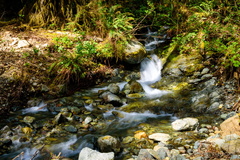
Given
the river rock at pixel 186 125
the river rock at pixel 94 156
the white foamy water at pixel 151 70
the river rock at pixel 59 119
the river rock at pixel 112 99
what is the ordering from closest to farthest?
the river rock at pixel 94 156 < the river rock at pixel 186 125 < the river rock at pixel 59 119 < the river rock at pixel 112 99 < the white foamy water at pixel 151 70

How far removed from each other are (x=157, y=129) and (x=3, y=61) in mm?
4421

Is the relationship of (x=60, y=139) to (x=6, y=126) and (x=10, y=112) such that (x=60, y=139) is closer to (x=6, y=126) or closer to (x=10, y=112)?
(x=6, y=126)

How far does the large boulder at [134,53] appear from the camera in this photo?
6789 millimetres

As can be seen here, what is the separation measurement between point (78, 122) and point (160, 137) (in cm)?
174

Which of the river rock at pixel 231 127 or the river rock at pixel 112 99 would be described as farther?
the river rock at pixel 112 99

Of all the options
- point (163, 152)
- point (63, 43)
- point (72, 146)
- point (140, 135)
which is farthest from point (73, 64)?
point (163, 152)

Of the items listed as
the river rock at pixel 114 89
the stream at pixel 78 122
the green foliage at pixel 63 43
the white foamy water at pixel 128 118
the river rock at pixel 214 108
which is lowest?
the white foamy water at pixel 128 118

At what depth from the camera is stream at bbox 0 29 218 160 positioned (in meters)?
3.34

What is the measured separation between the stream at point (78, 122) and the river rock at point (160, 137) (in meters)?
0.25

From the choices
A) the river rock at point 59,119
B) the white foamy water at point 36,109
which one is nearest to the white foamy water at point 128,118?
the river rock at point 59,119

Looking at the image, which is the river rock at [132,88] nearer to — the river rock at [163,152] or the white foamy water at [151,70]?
the white foamy water at [151,70]

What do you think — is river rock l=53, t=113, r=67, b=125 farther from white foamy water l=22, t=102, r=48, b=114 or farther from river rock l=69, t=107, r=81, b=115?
white foamy water l=22, t=102, r=48, b=114

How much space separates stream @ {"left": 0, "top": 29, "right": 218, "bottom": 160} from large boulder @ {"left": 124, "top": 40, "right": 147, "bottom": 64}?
1639 millimetres

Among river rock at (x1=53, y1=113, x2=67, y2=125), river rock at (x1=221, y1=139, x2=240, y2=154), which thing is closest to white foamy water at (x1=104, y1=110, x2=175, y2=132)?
river rock at (x1=53, y1=113, x2=67, y2=125)
